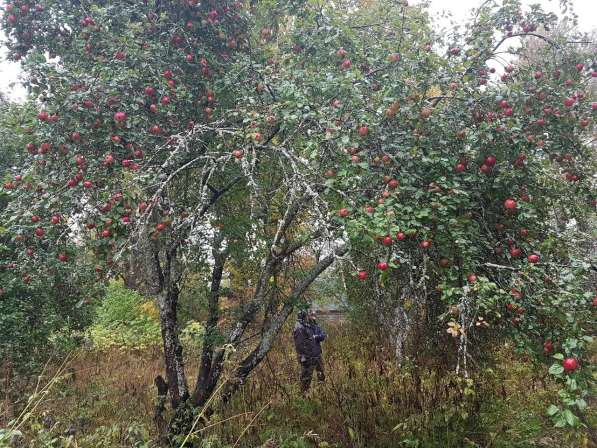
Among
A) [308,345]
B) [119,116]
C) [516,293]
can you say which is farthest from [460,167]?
[308,345]

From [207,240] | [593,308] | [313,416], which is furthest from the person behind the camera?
[207,240]

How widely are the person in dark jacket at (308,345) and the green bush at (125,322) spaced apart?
527 centimetres

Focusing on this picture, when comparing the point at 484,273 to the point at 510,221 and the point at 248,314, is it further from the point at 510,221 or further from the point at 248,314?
the point at 248,314

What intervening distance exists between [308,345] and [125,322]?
7314mm

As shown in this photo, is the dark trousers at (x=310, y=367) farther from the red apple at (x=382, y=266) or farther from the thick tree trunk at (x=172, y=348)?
the red apple at (x=382, y=266)

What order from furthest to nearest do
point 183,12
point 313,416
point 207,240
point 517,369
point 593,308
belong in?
point 517,369
point 207,240
point 313,416
point 183,12
point 593,308

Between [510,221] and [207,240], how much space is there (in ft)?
11.3

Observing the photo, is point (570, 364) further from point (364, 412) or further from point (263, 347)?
point (263, 347)

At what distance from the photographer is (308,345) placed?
6.38 metres

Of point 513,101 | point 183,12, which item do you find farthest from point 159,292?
point 513,101

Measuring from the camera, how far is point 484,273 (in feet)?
10.1

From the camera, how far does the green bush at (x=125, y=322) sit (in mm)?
10383

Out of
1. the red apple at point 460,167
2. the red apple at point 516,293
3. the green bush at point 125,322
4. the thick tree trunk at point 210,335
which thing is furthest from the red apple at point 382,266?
the green bush at point 125,322

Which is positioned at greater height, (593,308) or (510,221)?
(510,221)
